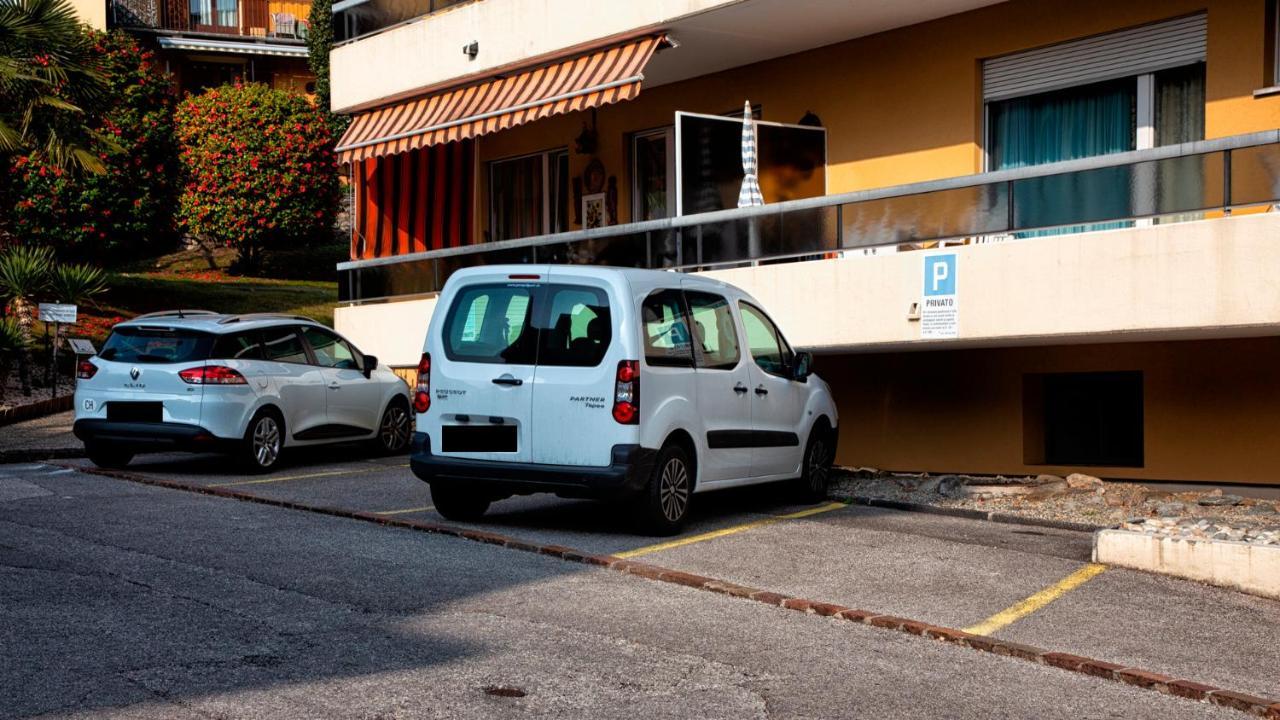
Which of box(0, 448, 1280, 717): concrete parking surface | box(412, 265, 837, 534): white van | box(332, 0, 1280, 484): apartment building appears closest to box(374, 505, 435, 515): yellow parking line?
box(0, 448, 1280, 717): concrete parking surface

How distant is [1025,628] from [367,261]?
13821mm

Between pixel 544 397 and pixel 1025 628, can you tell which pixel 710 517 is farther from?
pixel 1025 628

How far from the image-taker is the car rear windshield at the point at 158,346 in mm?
13883

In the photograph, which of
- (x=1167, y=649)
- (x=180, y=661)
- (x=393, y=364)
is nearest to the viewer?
(x=180, y=661)

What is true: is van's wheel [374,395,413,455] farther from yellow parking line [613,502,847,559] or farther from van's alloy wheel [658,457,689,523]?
van's alloy wheel [658,457,689,523]

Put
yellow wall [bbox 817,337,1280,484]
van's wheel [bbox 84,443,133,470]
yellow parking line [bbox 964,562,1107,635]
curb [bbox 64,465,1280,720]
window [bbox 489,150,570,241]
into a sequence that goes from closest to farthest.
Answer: curb [bbox 64,465,1280,720] → yellow parking line [bbox 964,562,1107,635] → yellow wall [bbox 817,337,1280,484] → van's wheel [bbox 84,443,133,470] → window [bbox 489,150,570,241]

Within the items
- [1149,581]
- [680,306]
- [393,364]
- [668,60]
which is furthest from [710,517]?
[393,364]

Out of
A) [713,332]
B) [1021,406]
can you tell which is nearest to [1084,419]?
[1021,406]

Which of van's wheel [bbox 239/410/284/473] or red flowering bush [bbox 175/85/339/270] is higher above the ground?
red flowering bush [bbox 175/85/339/270]

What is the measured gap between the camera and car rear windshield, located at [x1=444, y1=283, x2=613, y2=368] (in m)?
10.1

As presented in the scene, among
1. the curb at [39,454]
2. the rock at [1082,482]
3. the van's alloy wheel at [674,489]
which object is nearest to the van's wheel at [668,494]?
the van's alloy wheel at [674,489]

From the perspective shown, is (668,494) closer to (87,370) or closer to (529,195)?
(87,370)

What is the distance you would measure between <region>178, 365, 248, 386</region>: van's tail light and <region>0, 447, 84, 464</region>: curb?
10.3ft

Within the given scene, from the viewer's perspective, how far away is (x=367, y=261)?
64.7ft
